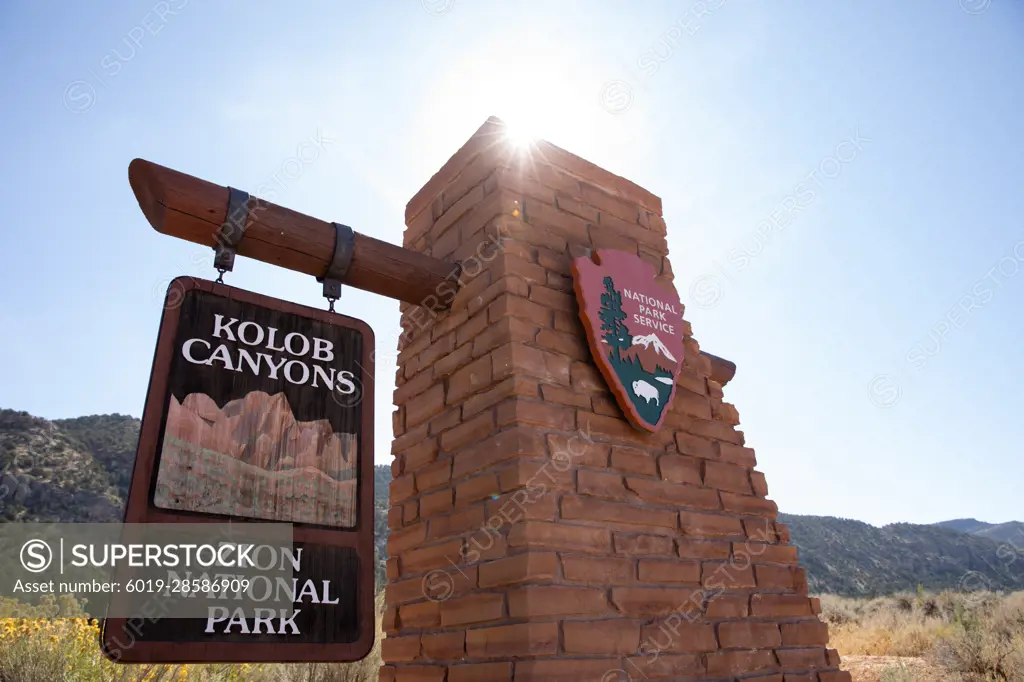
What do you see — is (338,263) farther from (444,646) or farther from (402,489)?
(444,646)

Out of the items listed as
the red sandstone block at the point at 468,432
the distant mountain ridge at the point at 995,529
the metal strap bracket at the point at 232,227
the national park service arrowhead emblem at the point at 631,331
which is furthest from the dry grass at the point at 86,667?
the distant mountain ridge at the point at 995,529

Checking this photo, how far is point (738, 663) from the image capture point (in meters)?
2.37

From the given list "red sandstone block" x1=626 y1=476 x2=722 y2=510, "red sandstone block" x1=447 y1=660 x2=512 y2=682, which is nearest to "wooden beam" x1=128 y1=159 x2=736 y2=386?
"red sandstone block" x1=626 y1=476 x2=722 y2=510

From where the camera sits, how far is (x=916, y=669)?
6.56 meters

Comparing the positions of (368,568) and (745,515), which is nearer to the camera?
(368,568)

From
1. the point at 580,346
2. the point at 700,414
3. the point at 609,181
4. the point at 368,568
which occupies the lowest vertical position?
the point at 368,568

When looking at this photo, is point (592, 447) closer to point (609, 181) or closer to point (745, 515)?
point (745, 515)

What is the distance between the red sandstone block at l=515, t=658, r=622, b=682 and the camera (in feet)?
6.09

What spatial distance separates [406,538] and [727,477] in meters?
1.39

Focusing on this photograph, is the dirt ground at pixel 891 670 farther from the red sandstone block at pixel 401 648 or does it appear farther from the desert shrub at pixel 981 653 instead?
the red sandstone block at pixel 401 648

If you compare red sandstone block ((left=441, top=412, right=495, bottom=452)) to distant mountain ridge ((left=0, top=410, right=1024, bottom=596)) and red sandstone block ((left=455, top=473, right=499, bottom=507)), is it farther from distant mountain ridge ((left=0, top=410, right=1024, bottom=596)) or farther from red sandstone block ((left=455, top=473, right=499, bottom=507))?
distant mountain ridge ((left=0, top=410, right=1024, bottom=596))

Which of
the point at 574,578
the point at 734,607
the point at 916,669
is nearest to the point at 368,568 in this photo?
the point at 574,578

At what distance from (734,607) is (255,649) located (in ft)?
5.64

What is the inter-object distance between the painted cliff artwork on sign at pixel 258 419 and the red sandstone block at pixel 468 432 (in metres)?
0.40
